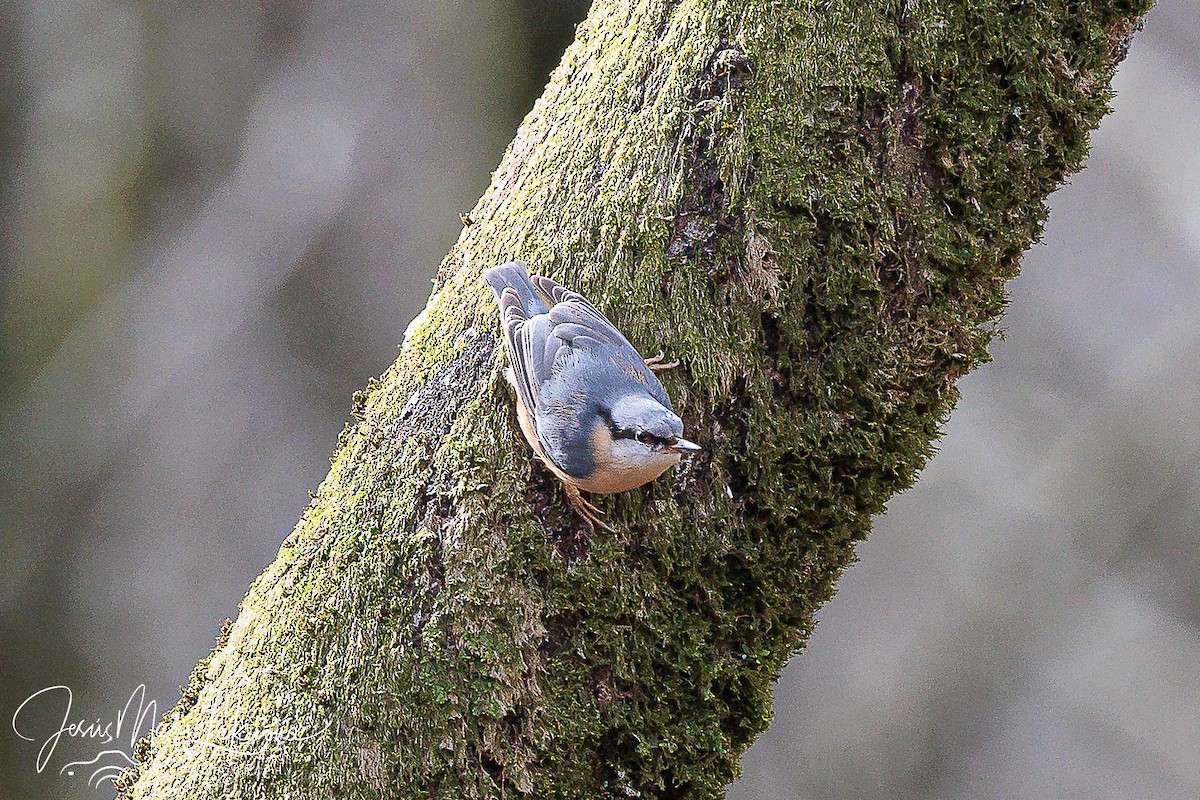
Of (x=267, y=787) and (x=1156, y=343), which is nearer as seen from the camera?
(x=267, y=787)

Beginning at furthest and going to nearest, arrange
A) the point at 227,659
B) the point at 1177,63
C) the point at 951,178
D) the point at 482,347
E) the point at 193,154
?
1. the point at 193,154
2. the point at 1177,63
3. the point at 227,659
4. the point at 482,347
5. the point at 951,178

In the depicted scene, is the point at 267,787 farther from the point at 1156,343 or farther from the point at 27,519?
the point at 1156,343

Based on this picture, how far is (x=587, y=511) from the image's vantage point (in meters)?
1.13

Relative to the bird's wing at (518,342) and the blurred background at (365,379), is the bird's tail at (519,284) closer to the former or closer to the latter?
the bird's wing at (518,342)

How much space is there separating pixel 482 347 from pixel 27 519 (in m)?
2.88

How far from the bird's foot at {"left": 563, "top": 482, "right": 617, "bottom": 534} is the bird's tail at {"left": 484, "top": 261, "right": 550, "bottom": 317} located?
0.25 m

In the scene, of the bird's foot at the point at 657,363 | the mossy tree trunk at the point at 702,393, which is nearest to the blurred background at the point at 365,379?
the mossy tree trunk at the point at 702,393

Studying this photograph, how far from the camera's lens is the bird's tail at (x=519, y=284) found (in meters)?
1.13

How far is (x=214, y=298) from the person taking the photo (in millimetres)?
3100

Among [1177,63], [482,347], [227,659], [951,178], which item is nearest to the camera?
[951,178]

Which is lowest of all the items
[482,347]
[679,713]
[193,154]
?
[679,713]

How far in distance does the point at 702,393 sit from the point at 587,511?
227mm

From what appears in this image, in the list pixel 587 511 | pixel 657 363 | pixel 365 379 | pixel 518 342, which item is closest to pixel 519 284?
pixel 518 342

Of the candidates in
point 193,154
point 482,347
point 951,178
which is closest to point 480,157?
point 193,154
